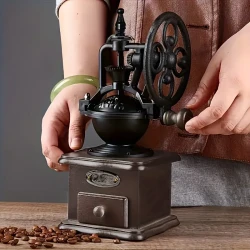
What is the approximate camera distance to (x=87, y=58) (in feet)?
5.65

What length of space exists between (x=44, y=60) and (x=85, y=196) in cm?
169

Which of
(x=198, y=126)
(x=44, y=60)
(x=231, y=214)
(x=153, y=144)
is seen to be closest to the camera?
(x=198, y=126)

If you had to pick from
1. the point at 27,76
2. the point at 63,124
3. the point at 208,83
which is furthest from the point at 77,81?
the point at 27,76

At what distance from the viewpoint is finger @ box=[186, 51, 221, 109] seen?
4.67 feet

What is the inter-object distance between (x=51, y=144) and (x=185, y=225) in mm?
359

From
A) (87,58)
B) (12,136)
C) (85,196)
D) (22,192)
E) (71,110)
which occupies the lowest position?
(22,192)

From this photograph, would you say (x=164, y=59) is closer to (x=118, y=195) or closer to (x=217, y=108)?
(x=217, y=108)

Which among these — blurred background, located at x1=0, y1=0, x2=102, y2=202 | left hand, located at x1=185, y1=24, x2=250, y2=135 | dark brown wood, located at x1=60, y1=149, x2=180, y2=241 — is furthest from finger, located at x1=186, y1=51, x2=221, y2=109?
blurred background, located at x1=0, y1=0, x2=102, y2=202

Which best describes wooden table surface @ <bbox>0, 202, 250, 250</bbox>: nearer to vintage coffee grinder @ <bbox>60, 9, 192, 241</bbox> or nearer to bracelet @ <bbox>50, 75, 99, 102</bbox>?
vintage coffee grinder @ <bbox>60, 9, 192, 241</bbox>

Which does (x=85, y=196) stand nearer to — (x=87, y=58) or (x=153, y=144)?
(x=153, y=144)

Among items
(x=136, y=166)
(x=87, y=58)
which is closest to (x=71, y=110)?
(x=87, y=58)

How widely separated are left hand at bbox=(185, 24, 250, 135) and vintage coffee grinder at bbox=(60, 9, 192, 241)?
0.05 metres

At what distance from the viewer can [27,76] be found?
304 cm

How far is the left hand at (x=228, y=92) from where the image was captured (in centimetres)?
133
